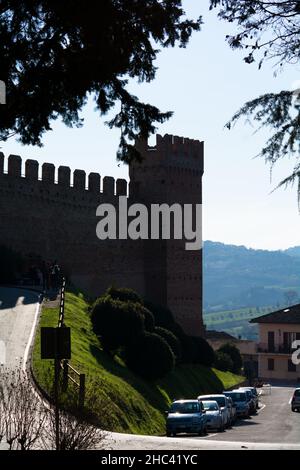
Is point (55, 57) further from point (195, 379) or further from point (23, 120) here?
point (195, 379)

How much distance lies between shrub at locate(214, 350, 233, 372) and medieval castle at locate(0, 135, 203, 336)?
2054 mm

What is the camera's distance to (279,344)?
75750 millimetres

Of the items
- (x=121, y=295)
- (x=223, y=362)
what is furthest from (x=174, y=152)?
(x=121, y=295)

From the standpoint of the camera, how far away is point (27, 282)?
40.9m

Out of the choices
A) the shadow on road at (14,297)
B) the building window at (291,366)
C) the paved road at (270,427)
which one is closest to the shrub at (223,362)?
the paved road at (270,427)

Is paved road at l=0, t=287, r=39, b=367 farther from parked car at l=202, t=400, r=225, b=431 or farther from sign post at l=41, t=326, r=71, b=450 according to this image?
sign post at l=41, t=326, r=71, b=450

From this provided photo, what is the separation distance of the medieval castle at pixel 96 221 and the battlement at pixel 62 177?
47 mm

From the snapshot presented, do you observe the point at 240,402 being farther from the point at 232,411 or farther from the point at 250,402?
the point at 232,411

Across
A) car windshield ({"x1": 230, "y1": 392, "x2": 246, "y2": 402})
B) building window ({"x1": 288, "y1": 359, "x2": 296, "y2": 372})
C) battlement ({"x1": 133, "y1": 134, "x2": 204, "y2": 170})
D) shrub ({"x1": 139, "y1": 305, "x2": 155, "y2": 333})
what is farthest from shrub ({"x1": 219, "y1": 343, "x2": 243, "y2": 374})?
car windshield ({"x1": 230, "y1": 392, "x2": 246, "y2": 402})

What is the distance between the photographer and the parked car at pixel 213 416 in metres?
27.2

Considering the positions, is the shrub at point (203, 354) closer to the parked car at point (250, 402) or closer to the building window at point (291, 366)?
the parked car at point (250, 402)

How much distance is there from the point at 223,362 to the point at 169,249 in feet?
23.7

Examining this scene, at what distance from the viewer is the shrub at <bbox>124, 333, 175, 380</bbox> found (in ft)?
115

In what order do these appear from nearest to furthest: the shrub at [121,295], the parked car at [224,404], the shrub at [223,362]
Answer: the parked car at [224,404] < the shrub at [121,295] < the shrub at [223,362]
